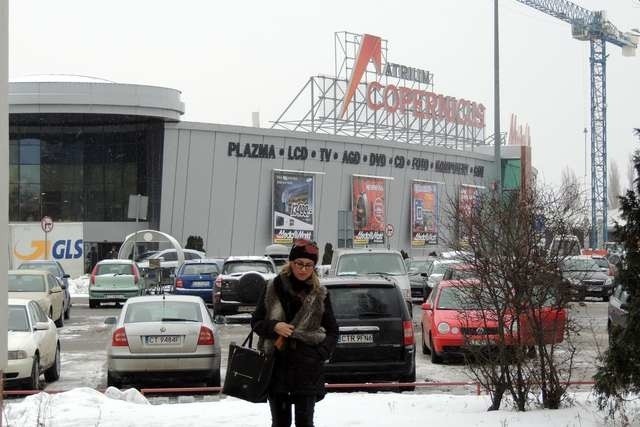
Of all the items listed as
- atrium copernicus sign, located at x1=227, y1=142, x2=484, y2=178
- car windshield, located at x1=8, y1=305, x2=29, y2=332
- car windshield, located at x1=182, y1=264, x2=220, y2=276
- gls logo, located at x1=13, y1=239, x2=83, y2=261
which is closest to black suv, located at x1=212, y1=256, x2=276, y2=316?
car windshield, located at x1=182, y1=264, x2=220, y2=276

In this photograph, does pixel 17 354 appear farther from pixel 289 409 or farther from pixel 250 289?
pixel 289 409

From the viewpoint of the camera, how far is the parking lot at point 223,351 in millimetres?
15000

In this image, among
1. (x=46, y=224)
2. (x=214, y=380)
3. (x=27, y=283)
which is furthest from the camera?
(x=46, y=224)

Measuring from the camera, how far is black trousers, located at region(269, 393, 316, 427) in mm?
7113

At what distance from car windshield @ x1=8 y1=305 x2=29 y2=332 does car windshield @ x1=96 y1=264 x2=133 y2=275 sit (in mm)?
19391

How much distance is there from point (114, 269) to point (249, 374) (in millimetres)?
29198

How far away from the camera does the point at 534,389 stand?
992 centimetres

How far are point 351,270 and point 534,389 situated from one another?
684 inches

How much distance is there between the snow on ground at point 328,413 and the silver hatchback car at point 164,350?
282 centimetres

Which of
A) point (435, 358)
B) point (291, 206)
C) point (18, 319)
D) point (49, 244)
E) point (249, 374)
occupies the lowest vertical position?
point (435, 358)

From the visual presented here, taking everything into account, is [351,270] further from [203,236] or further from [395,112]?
[395,112]

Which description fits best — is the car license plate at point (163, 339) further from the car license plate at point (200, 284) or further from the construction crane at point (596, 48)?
the construction crane at point (596, 48)

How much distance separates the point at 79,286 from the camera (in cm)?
4672

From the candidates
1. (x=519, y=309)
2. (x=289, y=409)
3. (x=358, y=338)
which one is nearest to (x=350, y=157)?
(x=358, y=338)
